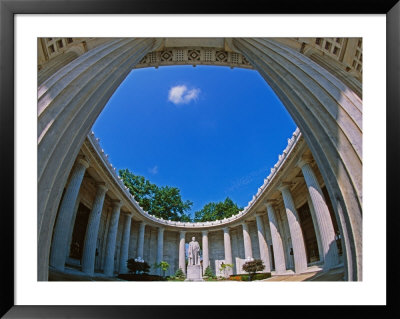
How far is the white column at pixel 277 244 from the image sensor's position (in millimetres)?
24375

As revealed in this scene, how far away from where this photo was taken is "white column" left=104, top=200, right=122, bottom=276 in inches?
950

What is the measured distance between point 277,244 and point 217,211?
25931mm

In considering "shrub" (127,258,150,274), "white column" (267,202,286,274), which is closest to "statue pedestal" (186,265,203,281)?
"shrub" (127,258,150,274)

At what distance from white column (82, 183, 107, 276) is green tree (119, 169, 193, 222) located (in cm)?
1908

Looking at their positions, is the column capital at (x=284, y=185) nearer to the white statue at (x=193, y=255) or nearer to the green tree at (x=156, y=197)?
the white statue at (x=193, y=255)

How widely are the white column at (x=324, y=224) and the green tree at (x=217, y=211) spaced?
32063 mm

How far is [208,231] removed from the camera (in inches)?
1494

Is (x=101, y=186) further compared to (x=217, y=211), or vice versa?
(x=217, y=211)

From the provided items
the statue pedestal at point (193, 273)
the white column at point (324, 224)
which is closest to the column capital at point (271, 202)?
the white column at point (324, 224)

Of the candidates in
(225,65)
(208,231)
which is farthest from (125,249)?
(225,65)

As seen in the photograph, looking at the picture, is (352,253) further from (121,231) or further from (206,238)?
(206,238)

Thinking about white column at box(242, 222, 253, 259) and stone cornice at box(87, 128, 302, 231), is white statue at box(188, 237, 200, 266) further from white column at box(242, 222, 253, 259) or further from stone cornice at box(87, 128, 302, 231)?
white column at box(242, 222, 253, 259)

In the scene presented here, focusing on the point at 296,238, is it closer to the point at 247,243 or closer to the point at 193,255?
the point at 193,255

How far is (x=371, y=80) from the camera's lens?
5637mm
